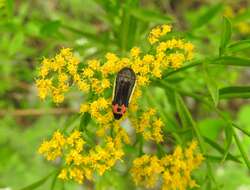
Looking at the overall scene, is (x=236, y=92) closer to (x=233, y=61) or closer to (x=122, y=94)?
(x=233, y=61)

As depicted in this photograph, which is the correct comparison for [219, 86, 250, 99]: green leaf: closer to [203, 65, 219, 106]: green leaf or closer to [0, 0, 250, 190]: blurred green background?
[203, 65, 219, 106]: green leaf

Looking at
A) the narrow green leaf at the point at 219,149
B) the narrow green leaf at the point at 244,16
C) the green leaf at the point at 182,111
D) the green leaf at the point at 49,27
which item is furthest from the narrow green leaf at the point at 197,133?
the narrow green leaf at the point at 244,16

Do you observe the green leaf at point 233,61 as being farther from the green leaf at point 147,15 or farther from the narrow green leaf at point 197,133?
the green leaf at point 147,15

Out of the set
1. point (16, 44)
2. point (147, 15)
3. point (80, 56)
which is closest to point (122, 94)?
point (147, 15)

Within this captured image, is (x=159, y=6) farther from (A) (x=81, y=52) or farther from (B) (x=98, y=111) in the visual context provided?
(B) (x=98, y=111)

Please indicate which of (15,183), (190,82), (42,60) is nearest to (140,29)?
(190,82)

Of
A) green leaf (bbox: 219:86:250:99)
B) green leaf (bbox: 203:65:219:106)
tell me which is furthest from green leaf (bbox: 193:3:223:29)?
green leaf (bbox: 203:65:219:106)
